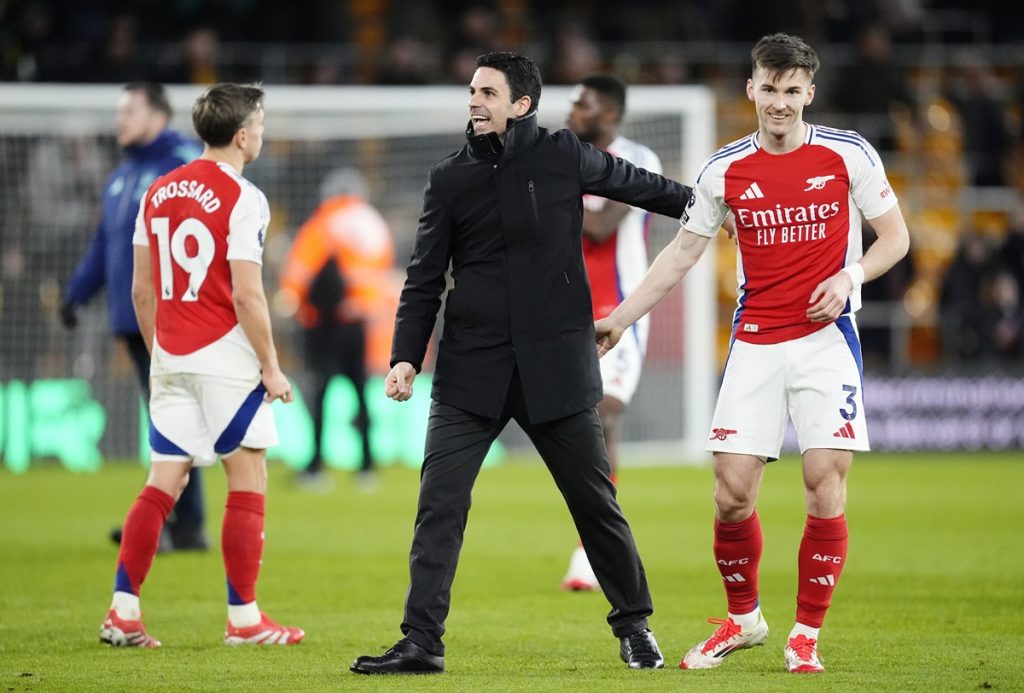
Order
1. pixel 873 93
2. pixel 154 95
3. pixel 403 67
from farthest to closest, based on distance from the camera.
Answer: pixel 873 93 < pixel 403 67 < pixel 154 95

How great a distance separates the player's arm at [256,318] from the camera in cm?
657

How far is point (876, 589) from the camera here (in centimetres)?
834

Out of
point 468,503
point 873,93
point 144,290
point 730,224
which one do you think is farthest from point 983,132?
point 468,503

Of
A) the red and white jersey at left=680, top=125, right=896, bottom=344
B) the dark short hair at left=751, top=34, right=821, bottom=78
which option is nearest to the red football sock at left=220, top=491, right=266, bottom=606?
the red and white jersey at left=680, top=125, right=896, bottom=344

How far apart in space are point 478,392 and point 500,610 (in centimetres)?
216

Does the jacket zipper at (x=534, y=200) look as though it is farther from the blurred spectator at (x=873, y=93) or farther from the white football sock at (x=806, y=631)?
the blurred spectator at (x=873, y=93)

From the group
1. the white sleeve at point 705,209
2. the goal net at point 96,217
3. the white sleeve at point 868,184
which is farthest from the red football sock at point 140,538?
the goal net at point 96,217

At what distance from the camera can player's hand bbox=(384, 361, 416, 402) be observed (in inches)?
228

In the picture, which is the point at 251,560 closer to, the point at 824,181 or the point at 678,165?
the point at 824,181

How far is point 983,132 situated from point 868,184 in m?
15.6

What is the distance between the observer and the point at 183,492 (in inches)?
381

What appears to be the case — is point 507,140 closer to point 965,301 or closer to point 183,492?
point 183,492

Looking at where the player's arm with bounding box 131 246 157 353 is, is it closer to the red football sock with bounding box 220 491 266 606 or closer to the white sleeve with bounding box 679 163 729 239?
the red football sock with bounding box 220 491 266 606

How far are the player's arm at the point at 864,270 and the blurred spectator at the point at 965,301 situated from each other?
43.1 feet
